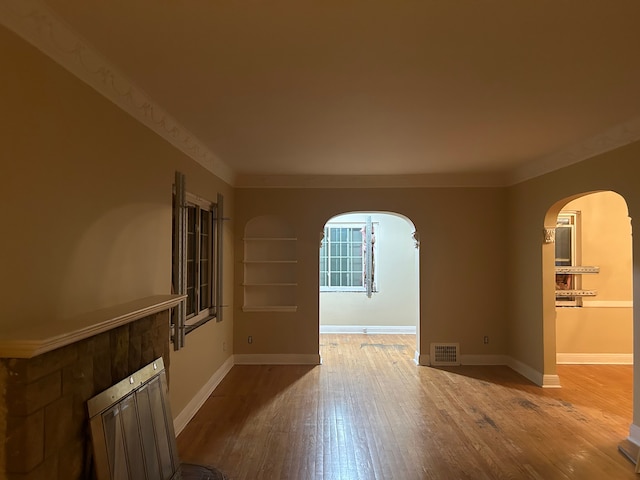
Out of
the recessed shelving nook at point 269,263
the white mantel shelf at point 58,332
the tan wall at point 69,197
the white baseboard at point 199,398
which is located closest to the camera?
the white mantel shelf at point 58,332

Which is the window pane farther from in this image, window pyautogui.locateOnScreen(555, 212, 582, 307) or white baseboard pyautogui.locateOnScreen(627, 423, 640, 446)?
white baseboard pyautogui.locateOnScreen(627, 423, 640, 446)

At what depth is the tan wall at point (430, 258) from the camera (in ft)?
18.1

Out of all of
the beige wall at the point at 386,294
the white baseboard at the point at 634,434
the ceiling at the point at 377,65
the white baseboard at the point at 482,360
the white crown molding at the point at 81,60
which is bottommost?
the white baseboard at the point at 482,360

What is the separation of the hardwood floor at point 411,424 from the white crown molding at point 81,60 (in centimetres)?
254

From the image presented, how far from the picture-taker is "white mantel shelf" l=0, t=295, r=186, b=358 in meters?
1.31

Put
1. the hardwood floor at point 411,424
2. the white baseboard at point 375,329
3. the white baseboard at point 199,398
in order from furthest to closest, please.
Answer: the white baseboard at point 375,329, the white baseboard at point 199,398, the hardwood floor at point 411,424

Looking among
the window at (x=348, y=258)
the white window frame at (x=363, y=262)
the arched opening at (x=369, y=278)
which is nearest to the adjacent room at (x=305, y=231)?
the arched opening at (x=369, y=278)

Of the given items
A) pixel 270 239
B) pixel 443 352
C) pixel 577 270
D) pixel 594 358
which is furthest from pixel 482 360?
pixel 270 239

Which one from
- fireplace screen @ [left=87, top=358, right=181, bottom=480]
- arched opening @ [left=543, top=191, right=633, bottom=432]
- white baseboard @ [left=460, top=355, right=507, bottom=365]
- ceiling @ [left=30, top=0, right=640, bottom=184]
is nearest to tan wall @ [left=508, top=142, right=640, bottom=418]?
white baseboard @ [left=460, top=355, right=507, bottom=365]

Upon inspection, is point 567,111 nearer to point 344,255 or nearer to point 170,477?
point 170,477

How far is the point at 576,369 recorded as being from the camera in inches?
207

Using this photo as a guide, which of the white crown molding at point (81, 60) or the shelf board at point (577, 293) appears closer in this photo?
the white crown molding at point (81, 60)

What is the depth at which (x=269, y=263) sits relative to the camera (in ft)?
18.8

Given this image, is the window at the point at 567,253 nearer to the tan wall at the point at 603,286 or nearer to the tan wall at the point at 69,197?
the tan wall at the point at 603,286
